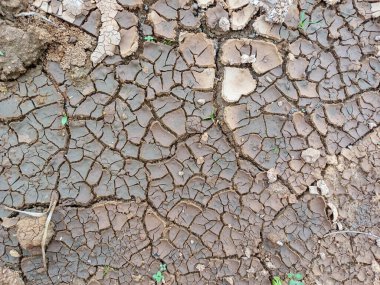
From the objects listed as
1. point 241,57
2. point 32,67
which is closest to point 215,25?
point 241,57

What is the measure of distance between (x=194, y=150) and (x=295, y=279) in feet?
3.54

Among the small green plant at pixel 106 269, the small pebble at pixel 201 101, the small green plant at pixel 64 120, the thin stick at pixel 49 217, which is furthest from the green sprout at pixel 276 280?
the small green plant at pixel 64 120

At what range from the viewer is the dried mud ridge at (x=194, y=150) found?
Result: 10.4ft

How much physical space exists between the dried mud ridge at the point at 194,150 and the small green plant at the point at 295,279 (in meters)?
0.04

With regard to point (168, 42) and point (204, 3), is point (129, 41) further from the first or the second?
point (204, 3)

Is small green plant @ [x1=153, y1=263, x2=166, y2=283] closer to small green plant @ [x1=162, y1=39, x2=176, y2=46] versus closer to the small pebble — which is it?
the small pebble

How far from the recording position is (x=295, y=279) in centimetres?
321

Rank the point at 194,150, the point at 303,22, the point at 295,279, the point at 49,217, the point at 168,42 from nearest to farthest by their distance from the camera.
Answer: the point at 49,217 < the point at 295,279 < the point at 194,150 < the point at 168,42 < the point at 303,22

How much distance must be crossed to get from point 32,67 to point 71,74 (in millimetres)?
269

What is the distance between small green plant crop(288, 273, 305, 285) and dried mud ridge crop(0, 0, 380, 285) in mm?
43

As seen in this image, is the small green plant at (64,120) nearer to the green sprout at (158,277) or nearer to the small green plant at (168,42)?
the small green plant at (168,42)

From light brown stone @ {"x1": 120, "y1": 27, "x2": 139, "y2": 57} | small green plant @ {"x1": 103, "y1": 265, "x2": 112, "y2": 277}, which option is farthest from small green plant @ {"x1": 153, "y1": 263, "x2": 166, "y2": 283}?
light brown stone @ {"x1": 120, "y1": 27, "x2": 139, "y2": 57}

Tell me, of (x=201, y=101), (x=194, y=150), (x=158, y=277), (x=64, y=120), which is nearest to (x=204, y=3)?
(x=201, y=101)

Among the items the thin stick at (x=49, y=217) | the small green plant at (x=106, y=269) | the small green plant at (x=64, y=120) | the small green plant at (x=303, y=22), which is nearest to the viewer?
the thin stick at (x=49, y=217)
